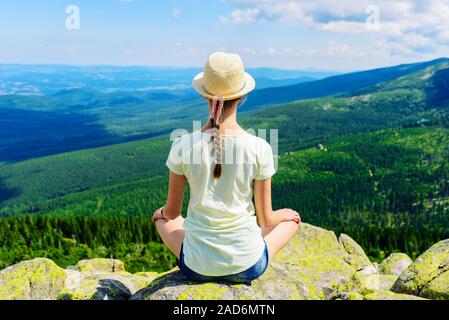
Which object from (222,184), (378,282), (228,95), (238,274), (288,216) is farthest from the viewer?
(378,282)

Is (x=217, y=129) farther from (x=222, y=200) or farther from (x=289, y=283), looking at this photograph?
(x=289, y=283)

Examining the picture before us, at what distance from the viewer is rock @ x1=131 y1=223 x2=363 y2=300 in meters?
9.43

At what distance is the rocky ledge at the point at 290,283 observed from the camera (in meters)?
9.76

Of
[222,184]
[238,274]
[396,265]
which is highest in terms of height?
[222,184]

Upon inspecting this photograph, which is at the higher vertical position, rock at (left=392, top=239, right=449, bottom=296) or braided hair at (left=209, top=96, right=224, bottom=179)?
braided hair at (left=209, top=96, right=224, bottom=179)

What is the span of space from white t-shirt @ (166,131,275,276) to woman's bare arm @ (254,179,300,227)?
7.3 inches

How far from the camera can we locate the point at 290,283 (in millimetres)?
11023

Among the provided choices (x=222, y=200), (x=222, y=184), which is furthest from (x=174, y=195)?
(x=222, y=184)

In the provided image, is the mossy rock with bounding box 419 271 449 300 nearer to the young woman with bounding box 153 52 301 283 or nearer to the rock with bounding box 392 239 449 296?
the rock with bounding box 392 239 449 296

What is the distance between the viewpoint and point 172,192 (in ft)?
30.0

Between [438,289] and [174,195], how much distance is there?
869 centimetres

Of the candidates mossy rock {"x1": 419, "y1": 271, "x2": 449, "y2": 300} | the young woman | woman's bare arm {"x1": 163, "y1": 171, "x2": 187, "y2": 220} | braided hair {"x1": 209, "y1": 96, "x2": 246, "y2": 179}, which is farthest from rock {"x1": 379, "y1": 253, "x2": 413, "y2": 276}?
braided hair {"x1": 209, "y1": 96, "x2": 246, "y2": 179}

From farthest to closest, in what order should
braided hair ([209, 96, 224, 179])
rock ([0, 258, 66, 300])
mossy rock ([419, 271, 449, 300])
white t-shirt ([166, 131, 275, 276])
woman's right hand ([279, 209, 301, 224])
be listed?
rock ([0, 258, 66, 300])
mossy rock ([419, 271, 449, 300])
woman's right hand ([279, 209, 301, 224])
white t-shirt ([166, 131, 275, 276])
braided hair ([209, 96, 224, 179])
